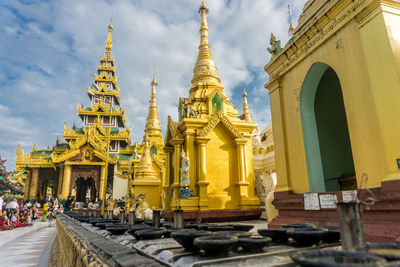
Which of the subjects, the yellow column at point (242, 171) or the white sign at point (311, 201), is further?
the yellow column at point (242, 171)

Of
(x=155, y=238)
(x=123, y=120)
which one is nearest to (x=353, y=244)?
(x=155, y=238)

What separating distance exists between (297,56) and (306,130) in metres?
1.60

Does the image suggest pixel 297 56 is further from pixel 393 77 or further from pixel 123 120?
pixel 123 120

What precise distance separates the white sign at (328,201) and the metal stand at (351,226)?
2699 millimetres

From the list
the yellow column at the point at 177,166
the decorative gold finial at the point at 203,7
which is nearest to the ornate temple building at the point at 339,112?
the yellow column at the point at 177,166

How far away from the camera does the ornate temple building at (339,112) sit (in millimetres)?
3457

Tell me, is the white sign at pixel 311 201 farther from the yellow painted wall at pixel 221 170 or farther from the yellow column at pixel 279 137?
the yellow painted wall at pixel 221 170

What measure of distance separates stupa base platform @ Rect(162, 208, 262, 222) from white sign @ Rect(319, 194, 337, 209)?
17.2ft

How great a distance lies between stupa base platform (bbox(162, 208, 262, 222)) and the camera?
8.95m

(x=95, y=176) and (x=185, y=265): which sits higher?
(x=95, y=176)

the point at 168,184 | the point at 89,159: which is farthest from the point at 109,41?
the point at 168,184

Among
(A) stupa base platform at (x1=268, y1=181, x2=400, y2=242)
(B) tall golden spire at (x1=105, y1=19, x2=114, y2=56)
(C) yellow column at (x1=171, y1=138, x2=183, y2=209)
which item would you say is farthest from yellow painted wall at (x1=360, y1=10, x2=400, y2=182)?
(B) tall golden spire at (x1=105, y1=19, x2=114, y2=56)

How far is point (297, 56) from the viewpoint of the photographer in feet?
17.8

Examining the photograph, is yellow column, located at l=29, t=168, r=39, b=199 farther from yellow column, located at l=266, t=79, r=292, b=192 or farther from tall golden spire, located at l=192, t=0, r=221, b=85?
yellow column, located at l=266, t=79, r=292, b=192
